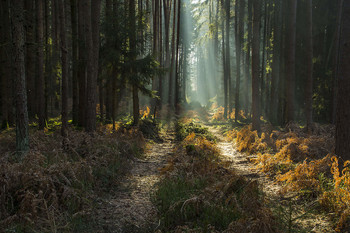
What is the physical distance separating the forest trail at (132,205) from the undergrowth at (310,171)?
9.44 ft

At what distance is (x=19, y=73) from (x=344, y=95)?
7.12 metres

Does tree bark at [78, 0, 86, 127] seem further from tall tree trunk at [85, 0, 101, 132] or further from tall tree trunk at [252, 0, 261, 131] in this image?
tall tree trunk at [252, 0, 261, 131]

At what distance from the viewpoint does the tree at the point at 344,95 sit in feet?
18.4

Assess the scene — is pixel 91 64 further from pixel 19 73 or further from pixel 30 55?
pixel 30 55

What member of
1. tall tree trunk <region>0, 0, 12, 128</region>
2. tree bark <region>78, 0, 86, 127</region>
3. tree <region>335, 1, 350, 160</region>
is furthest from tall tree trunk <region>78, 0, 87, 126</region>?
tree <region>335, 1, 350, 160</region>

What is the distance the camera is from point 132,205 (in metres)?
5.30

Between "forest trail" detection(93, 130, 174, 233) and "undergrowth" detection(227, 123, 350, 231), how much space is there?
288cm

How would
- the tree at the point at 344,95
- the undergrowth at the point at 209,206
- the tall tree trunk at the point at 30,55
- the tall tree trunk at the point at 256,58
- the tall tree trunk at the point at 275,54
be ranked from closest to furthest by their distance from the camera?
1. the undergrowth at the point at 209,206
2. the tree at the point at 344,95
3. the tall tree trunk at the point at 30,55
4. the tall tree trunk at the point at 256,58
5. the tall tree trunk at the point at 275,54

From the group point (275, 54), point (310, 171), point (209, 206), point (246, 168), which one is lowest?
point (246, 168)

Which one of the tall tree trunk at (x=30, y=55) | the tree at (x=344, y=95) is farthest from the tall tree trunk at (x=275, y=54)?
the tall tree trunk at (x=30, y=55)

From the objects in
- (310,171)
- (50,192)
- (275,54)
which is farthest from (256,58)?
(50,192)

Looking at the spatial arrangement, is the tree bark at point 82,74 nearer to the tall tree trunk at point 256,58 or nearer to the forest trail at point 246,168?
the forest trail at point 246,168

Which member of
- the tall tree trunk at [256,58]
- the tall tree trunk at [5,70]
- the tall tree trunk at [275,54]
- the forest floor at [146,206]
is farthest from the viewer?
the tall tree trunk at [275,54]

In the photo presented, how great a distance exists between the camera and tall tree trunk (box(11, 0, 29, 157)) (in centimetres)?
621
